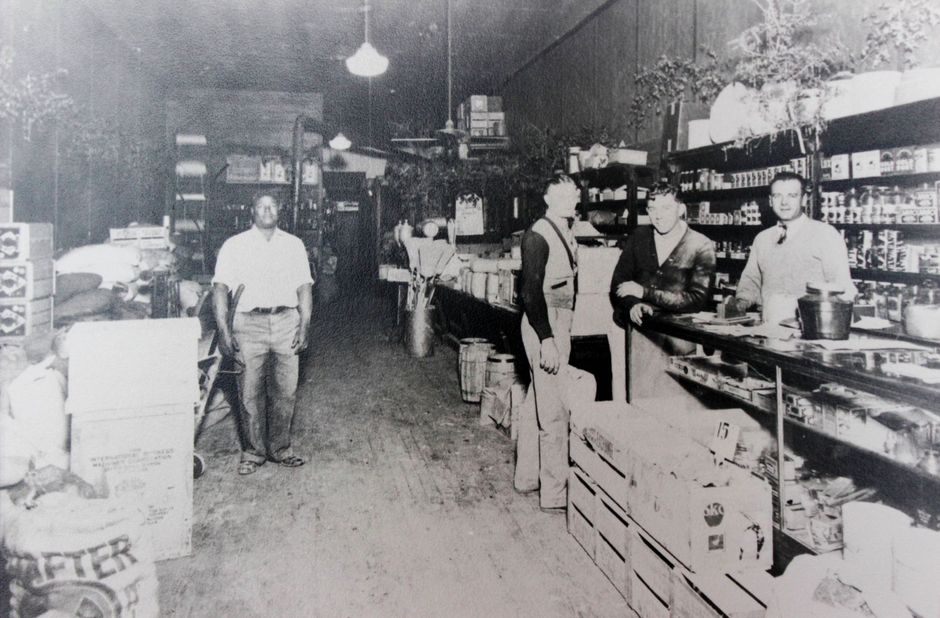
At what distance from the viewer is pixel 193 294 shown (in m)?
5.71

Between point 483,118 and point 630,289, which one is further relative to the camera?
point 483,118

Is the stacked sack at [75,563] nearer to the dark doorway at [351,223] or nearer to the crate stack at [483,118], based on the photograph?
the crate stack at [483,118]

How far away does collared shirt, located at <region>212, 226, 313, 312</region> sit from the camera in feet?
12.7

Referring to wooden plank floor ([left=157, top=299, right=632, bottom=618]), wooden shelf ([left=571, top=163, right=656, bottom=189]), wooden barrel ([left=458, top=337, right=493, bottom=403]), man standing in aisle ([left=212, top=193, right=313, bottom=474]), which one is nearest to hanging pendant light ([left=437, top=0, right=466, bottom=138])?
wooden shelf ([left=571, top=163, right=656, bottom=189])

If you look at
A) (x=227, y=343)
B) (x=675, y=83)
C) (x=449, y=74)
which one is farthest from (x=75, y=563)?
(x=449, y=74)

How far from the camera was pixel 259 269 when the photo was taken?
3.90m

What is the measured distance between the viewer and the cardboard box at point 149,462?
2.70 meters

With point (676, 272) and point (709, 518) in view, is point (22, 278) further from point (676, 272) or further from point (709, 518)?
point (676, 272)

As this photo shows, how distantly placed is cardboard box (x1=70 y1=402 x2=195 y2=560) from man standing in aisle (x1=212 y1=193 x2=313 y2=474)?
3.46 feet

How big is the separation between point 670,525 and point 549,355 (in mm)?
1215

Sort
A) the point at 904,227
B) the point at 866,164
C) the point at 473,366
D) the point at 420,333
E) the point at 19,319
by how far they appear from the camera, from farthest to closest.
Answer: the point at 420,333 < the point at 473,366 < the point at 866,164 < the point at 904,227 < the point at 19,319

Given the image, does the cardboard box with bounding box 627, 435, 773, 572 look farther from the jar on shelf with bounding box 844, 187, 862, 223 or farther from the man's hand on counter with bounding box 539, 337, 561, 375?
the jar on shelf with bounding box 844, 187, 862, 223

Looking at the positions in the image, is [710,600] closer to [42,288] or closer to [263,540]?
[263,540]

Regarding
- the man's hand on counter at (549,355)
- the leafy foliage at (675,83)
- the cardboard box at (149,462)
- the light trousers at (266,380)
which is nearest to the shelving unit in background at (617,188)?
the leafy foliage at (675,83)
